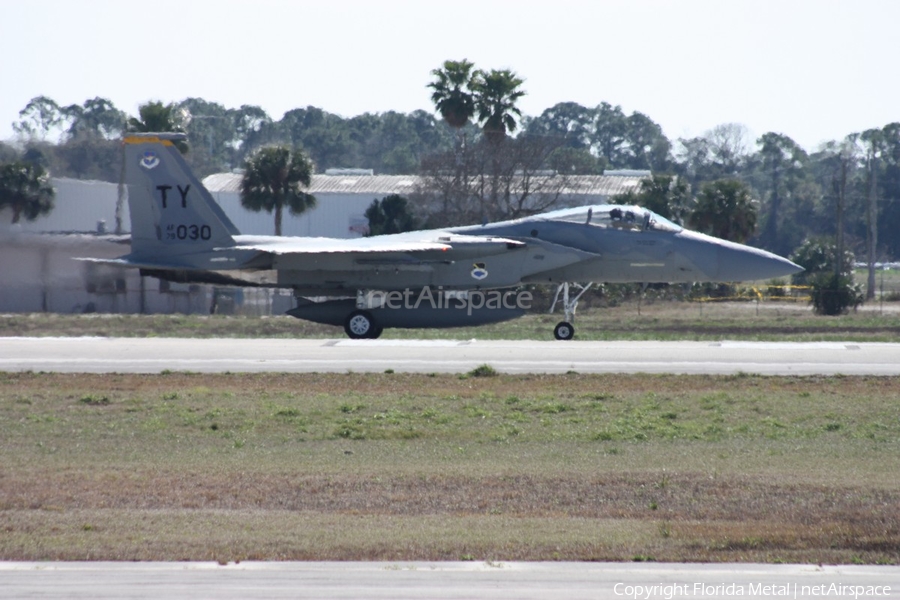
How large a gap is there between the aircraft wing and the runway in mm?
2249

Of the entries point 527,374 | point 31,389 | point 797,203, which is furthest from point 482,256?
point 797,203

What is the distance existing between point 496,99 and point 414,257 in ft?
115

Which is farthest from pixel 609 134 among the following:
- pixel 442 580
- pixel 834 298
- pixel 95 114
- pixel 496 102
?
pixel 442 580

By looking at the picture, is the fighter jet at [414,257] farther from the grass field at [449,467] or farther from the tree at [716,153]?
the tree at [716,153]

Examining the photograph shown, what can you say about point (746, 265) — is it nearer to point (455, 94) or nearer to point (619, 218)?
point (619, 218)

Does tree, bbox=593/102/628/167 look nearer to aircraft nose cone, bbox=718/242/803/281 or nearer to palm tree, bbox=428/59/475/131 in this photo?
palm tree, bbox=428/59/475/131

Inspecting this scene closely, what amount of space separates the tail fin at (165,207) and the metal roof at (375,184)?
39.9m

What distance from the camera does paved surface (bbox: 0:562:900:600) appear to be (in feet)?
22.3

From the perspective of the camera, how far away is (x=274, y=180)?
53531 millimetres

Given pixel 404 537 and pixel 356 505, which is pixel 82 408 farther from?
pixel 404 537

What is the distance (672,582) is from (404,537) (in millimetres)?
2188

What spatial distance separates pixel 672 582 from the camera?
714 centimetres

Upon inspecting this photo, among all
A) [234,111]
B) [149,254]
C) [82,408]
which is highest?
[234,111]

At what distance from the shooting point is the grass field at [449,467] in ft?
26.6
